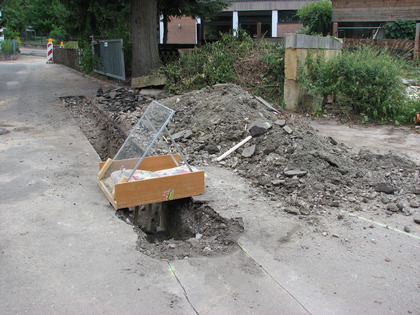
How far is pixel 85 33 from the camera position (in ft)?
60.2

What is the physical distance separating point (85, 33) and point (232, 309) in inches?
702

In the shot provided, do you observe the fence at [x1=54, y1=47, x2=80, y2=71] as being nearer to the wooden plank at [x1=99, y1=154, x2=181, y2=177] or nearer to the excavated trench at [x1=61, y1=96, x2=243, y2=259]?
the wooden plank at [x1=99, y1=154, x2=181, y2=177]

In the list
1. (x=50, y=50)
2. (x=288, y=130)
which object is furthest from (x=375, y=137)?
(x=50, y=50)

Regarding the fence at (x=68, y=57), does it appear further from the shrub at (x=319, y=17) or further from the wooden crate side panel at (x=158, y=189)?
the wooden crate side panel at (x=158, y=189)

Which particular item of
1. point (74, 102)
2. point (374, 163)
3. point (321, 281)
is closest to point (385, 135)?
point (374, 163)

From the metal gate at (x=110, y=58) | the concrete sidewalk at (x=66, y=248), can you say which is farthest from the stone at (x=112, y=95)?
the concrete sidewalk at (x=66, y=248)

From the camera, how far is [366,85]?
9.35 m

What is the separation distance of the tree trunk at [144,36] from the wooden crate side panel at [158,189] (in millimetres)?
9179

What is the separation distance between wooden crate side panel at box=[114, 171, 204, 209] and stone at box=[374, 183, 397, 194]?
7.43 ft

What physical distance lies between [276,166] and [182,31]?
30046 mm

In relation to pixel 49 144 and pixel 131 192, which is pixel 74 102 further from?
pixel 131 192

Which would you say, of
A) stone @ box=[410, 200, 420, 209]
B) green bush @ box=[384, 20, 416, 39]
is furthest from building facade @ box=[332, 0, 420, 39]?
stone @ box=[410, 200, 420, 209]

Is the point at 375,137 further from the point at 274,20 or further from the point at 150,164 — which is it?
the point at 274,20

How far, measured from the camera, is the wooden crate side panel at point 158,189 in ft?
15.1
